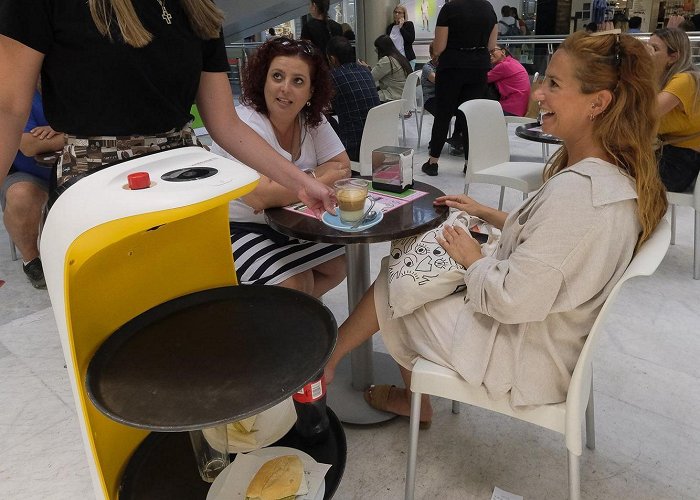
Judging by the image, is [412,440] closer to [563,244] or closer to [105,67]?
[563,244]

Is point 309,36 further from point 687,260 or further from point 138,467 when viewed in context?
point 138,467

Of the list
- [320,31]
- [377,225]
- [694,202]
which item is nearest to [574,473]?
[377,225]

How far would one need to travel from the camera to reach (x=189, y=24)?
1.26 meters

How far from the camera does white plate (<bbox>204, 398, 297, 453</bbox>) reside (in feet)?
4.09

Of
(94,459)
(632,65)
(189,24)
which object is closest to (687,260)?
(632,65)

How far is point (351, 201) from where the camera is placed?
60.7 inches

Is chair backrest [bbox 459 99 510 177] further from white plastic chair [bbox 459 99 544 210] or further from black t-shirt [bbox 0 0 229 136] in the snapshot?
black t-shirt [bbox 0 0 229 136]

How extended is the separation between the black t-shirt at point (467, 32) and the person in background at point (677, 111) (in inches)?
74.1

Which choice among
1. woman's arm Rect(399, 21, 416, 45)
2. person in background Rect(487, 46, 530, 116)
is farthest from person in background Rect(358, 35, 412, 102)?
woman's arm Rect(399, 21, 416, 45)

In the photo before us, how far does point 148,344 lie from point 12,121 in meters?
0.57

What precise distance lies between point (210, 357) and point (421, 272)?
70cm

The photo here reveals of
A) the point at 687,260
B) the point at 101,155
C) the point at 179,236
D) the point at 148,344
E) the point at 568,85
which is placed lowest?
the point at 687,260

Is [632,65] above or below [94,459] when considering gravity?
above

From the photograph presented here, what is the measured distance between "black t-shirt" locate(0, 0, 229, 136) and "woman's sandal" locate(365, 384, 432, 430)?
116 cm
